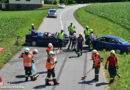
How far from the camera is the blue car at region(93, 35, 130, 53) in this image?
18453mm

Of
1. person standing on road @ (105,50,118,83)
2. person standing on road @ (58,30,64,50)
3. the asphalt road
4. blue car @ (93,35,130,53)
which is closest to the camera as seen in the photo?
the asphalt road

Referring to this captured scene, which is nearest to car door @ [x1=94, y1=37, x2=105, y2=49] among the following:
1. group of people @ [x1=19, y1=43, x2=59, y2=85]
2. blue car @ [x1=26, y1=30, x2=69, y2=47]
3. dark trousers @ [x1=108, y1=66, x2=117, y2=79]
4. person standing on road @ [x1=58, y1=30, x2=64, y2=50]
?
blue car @ [x1=26, y1=30, x2=69, y2=47]

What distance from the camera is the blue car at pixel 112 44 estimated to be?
60.5 feet

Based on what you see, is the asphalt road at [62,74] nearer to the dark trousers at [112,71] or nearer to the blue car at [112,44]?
the dark trousers at [112,71]

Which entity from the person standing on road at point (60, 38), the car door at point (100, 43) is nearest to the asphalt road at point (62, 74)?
the person standing on road at point (60, 38)

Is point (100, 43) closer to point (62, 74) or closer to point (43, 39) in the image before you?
point (43, 39)

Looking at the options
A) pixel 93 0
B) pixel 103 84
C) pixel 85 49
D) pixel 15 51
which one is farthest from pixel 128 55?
pixel 93 0

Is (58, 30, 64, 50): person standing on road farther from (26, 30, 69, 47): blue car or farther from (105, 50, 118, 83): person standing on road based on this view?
(105, 50, 118, 83): person standing on road

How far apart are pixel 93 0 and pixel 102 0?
557 centimetres

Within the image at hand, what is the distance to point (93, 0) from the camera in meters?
106

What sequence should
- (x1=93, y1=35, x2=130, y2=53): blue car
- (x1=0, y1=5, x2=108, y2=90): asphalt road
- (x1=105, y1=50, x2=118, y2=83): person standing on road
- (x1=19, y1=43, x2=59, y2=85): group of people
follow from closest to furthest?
(x1=19, y1=43, x2=59, y2=85): group of people
(x1=0, y1=5, x2=108, y2=90): asphalt road
(x1=105, y1=50, x2=118, y2=83): person standing on road
(x1=93, y1=35, x2=130, y2=53): blue car

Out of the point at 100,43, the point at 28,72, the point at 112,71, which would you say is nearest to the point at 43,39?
the point at 100,43

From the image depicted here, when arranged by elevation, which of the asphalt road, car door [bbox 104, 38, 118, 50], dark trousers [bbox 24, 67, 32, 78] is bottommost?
the asphalt road

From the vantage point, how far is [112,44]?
19062mm
